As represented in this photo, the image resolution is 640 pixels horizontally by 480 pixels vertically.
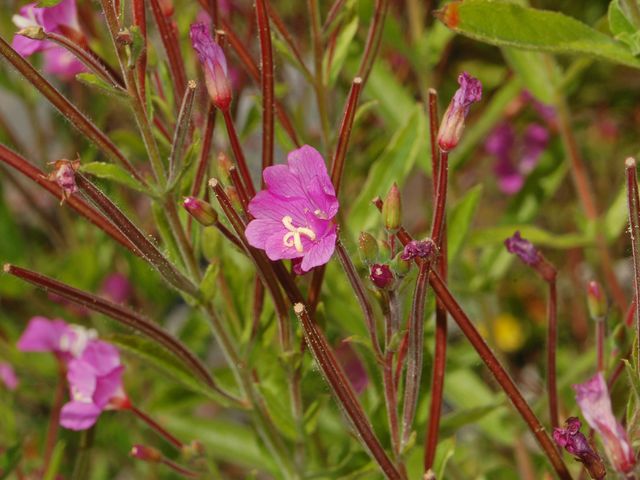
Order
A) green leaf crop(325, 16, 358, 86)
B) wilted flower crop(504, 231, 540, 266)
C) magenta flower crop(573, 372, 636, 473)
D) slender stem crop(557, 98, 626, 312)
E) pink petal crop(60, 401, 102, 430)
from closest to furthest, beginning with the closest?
magenta flower crop(573, 372, 636, 473) < wilted flower crop(504, 231, 540, 266) < pink petal crop(60, 401, 102, 430) < green leaf crop(325, 16, 358, 86) < slender stem crop(557, 98, 626, 312)

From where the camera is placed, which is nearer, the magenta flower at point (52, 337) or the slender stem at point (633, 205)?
the slender stem at point (633, 205)

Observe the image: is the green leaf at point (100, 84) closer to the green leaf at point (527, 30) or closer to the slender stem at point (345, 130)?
the slender stem at point (345, 130)

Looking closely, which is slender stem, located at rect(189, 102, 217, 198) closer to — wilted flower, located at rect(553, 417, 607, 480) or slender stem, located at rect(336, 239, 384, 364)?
slender stem, located at rect(336, 239, 384, 364)

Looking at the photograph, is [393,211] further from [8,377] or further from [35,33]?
[8,377]

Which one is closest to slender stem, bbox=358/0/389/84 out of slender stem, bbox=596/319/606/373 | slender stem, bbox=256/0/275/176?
slender stem, bbox=256/0/275/176

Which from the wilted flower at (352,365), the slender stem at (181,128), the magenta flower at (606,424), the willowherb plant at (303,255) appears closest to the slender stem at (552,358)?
the willowherb plant at (303,255)

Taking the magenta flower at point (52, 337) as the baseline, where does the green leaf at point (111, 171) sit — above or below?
below
